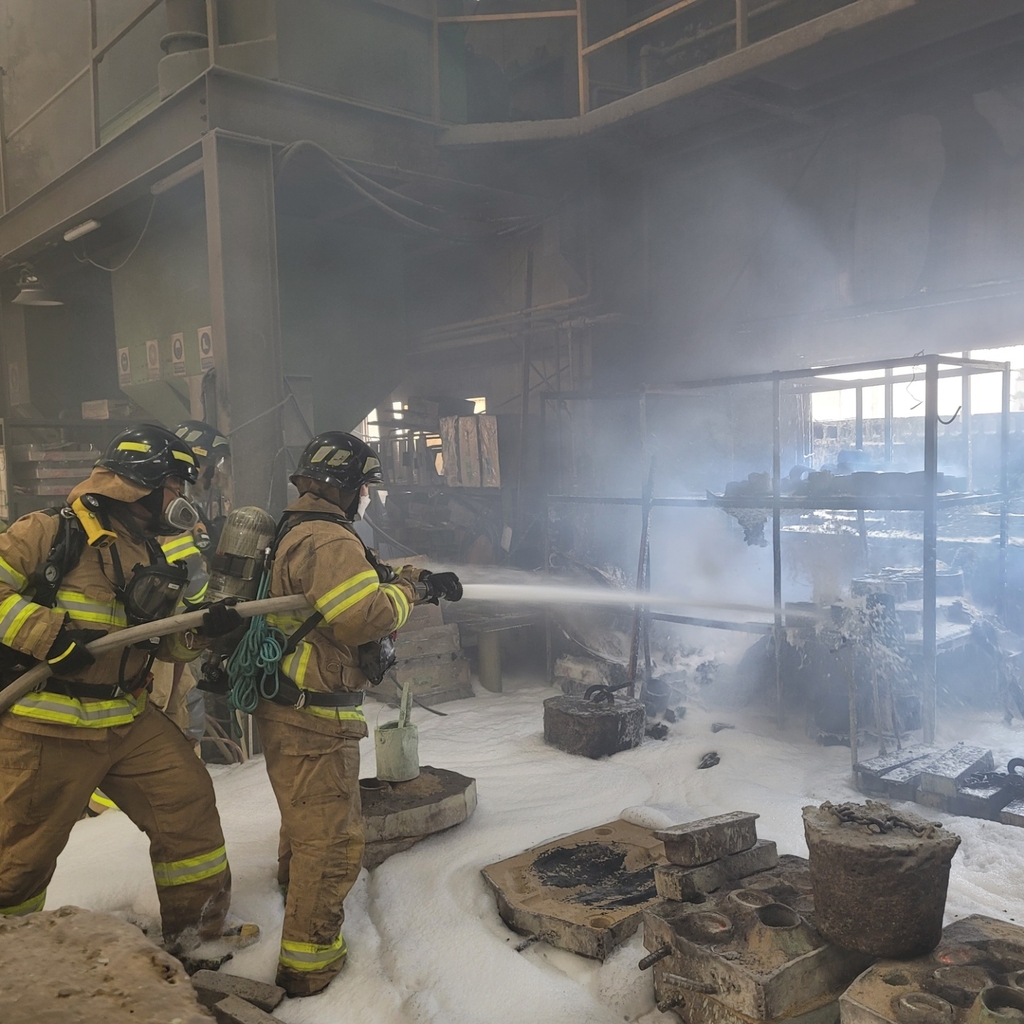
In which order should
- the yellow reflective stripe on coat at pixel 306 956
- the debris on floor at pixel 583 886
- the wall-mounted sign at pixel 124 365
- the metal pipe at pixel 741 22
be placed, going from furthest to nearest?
the wall-mounted sign at pixel 124 365 → the metal pipe at pixel 741 22 → the debris on floor at pixel 583 886 → the yellow reflective stripe on coat at pixel 306 956

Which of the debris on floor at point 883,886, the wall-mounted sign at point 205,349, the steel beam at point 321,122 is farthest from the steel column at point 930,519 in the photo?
the wall-mounted sign at point 205,349

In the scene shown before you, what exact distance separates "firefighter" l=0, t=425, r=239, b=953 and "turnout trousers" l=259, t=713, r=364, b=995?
44cm

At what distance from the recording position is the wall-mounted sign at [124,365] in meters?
8.35

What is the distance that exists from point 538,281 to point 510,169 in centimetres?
134

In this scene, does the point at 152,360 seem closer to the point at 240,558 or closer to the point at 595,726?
the point at 240,558

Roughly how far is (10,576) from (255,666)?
94cm

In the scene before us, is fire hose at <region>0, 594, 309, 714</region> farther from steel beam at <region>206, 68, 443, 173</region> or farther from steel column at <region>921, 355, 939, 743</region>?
steel beam at <region>206, 68, 443, 173</region>

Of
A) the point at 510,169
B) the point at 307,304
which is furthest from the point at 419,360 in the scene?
the point at 510,169

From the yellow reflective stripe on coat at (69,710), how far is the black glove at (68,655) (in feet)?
0.36

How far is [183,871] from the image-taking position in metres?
3.47

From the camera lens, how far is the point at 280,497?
6.46 meters

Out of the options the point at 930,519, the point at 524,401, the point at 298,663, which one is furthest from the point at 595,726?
the point at 524,401

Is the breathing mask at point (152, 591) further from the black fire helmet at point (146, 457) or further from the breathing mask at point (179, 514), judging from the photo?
the black fire helmet at point (146, 457)

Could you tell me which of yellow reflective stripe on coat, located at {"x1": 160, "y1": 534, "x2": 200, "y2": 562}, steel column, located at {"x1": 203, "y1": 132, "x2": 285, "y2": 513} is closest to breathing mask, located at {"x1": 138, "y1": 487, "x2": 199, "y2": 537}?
yellow reflective stripe on coat, located at {"x1": 160, "y1": 534, "x2": 200, "y2": 562}
